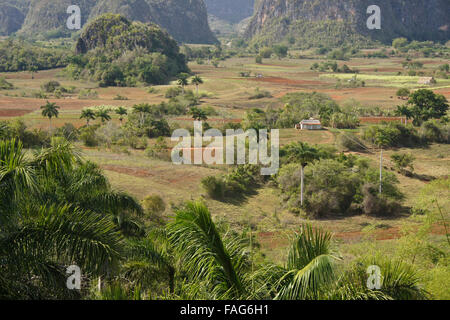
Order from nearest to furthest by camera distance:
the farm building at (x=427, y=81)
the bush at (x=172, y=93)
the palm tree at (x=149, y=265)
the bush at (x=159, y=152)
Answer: the palm tree at (x=149, y=265) → the bush at (x=159, y=152) → the bush at (x=172, y=93) → the farm building at (x=427, y=81)

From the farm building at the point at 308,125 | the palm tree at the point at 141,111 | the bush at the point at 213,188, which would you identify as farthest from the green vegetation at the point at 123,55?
the bush at the point at 213,188

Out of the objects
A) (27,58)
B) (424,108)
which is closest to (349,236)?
(424,108)

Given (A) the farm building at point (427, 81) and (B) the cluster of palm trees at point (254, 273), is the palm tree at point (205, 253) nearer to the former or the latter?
(B) the cluster of palm trees at point (254, 273)

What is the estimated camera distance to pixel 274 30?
176000mm

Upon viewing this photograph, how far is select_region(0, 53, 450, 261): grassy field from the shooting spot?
21984 mm

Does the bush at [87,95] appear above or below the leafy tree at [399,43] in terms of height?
below

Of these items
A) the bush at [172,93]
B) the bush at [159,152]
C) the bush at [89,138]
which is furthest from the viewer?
the bush at [172,93]

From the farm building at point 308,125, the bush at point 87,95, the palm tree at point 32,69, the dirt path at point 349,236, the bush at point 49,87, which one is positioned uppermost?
the palm tree at point 32,69

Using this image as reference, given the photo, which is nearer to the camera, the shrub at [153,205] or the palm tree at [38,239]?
the palm tree at [38,239]

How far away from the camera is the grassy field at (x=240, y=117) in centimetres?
2198

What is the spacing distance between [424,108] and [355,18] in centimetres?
11852

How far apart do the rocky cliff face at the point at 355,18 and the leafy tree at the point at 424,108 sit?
111589 mm
